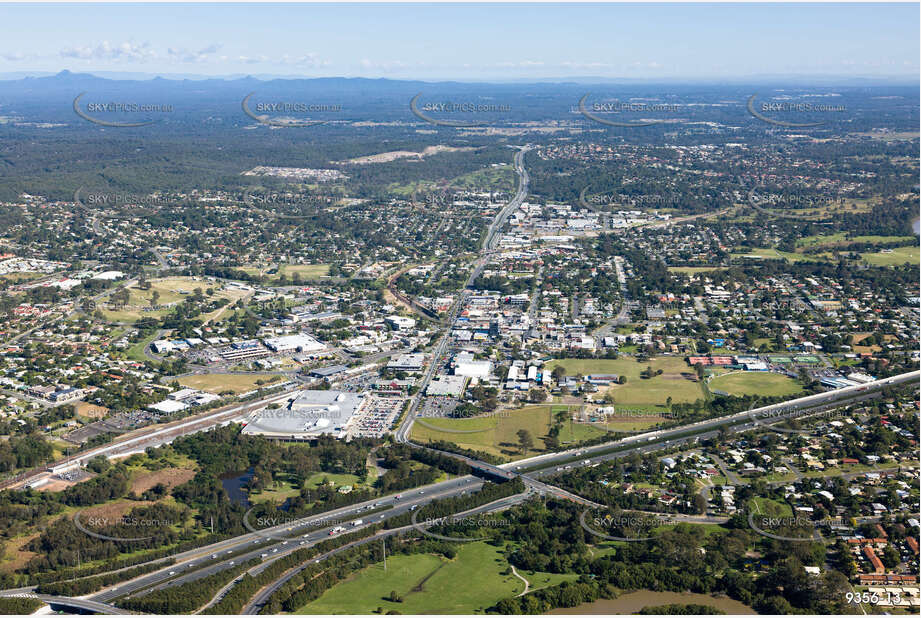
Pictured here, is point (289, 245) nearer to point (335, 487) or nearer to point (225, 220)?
point (225, 220)

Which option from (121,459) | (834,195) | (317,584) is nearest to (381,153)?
(834,195)

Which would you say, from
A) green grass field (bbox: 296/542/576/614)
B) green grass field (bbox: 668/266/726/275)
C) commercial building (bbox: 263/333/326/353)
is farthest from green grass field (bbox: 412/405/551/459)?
green grass field (bbox: 668/266/726/275)

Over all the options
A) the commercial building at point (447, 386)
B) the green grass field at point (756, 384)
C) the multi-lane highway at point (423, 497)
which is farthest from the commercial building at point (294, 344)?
the green grass field at point (756, 384)

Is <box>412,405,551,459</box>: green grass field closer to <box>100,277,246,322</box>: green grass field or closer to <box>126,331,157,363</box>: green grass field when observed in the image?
<box>126,331,157,363</box>: green grass field

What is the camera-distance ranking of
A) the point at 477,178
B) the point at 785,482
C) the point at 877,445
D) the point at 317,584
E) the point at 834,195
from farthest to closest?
the point at 477,178, the point at 834,195, the point at 877,445, the point at 785,482, the point at 317,584

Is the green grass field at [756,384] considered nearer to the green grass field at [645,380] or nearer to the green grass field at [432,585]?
the green grass field at [645,380]

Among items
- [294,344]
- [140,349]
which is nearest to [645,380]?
[294,344]
